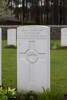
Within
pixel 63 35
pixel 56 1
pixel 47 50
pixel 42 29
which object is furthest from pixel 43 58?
pixel 56 1

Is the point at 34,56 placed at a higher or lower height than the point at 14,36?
higher

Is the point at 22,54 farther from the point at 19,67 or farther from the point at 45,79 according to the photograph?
the point at 45,79

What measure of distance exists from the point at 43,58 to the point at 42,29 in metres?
0.50

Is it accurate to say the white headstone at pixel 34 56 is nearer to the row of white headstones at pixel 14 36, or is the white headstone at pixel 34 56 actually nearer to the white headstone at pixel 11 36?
the row of white headstones at pixel 14 36

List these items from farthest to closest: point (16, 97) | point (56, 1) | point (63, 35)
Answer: point (56, 1)
point (63, 35)
point (16, 97)

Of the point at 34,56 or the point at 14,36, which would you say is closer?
the point at 34,56

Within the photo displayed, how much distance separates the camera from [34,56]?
211 inches

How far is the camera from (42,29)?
530 cm

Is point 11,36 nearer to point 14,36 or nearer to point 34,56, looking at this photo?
point 14,36

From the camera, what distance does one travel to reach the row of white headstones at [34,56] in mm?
5309

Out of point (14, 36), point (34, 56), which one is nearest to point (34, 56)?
point (34, 56)

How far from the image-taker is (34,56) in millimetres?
5355

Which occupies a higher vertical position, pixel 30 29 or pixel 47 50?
pixel 30 29

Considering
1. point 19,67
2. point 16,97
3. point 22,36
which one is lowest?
point 16,97
